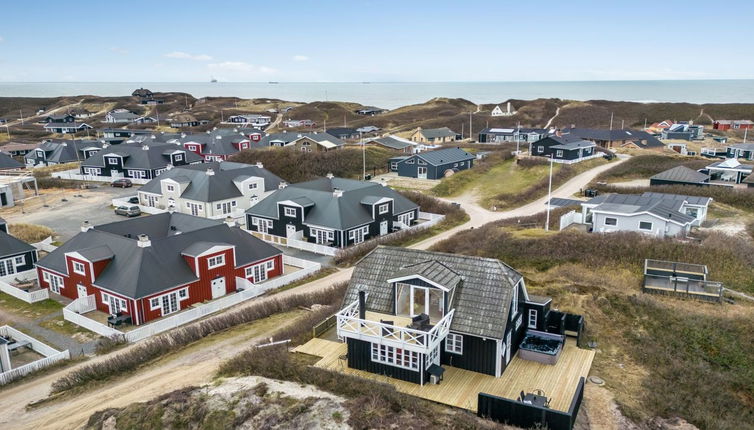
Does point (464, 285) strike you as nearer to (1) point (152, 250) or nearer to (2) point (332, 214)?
(1) point (152, 250)

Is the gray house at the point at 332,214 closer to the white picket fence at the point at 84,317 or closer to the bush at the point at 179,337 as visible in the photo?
the bush at the point at 179,337

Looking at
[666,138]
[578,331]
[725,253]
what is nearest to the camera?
[578,331]

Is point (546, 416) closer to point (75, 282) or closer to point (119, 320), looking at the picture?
point (119, 320)

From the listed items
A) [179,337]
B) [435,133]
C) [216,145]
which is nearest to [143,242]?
[179,337]

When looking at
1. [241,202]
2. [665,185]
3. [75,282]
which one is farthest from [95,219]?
[665,185]

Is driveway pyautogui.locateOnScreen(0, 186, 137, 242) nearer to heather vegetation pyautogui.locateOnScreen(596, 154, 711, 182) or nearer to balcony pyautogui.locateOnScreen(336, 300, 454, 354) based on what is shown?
balcony pyautogui.locateOnScreen(336, 300, 454, 354)
